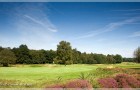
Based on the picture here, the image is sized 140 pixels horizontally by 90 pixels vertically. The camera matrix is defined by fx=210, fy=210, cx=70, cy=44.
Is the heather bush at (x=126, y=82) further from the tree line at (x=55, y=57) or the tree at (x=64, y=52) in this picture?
the tree at (x=64, y=52)

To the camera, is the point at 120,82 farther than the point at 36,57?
No

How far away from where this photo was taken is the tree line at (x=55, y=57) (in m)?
33.7

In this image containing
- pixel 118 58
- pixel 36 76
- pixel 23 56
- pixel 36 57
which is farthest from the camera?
pixel 36 57

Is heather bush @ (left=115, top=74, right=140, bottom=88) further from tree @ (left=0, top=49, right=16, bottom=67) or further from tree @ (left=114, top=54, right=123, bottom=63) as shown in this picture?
tree @ (left=114, top=54, right=123, bottom=63)

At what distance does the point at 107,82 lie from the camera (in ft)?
30.7

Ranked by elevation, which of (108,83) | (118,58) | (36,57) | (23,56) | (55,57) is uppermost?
(23,56)

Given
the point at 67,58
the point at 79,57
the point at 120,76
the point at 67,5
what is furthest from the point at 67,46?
the point at 120,76

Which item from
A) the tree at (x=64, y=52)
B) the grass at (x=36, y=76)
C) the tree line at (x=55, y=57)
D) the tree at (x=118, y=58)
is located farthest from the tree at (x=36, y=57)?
the grass at (x=36, y=76)

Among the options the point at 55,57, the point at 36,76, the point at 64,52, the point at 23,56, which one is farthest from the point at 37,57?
the point at 36,76

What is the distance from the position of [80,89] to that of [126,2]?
7.39 meters

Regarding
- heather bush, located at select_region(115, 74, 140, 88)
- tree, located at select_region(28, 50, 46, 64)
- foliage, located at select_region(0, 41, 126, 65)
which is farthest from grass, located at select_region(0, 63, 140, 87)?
tree, located at select_region(28, 50, 46, 64)

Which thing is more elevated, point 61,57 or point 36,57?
point 36,57

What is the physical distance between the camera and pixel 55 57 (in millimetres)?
37594

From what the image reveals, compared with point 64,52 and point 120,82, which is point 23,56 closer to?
point 64,52
